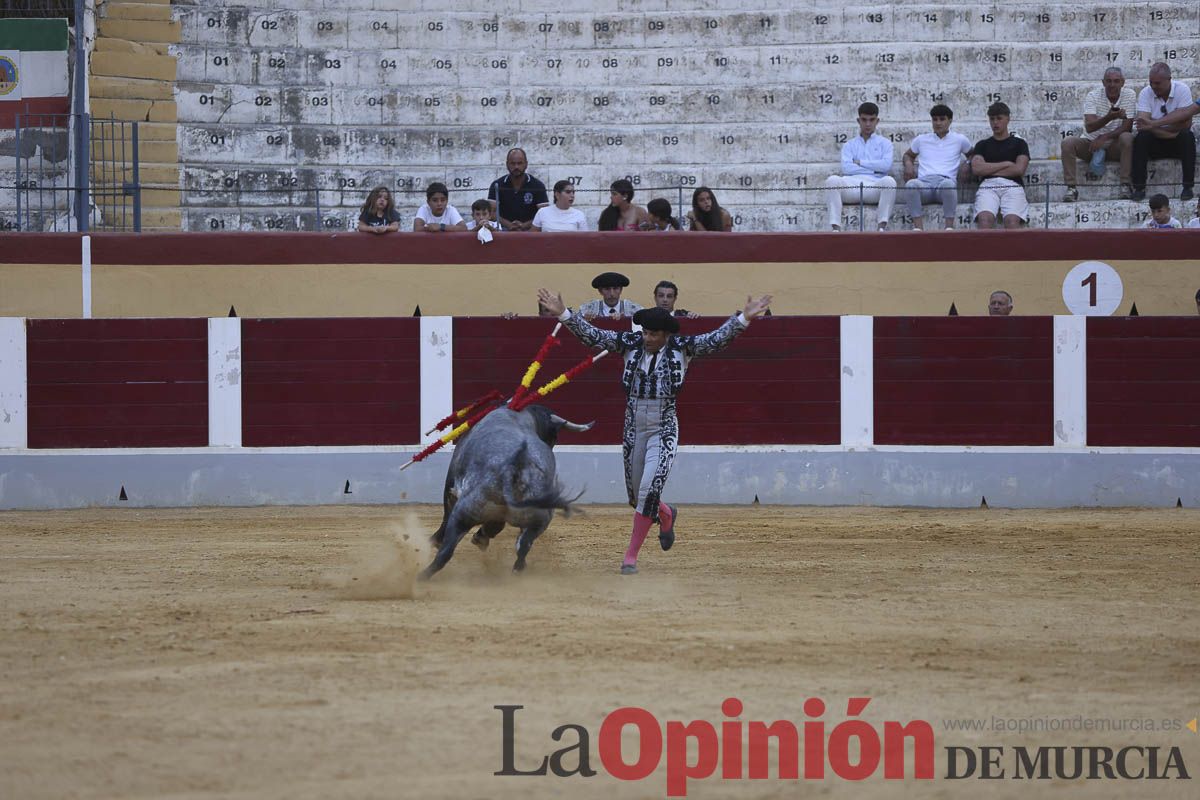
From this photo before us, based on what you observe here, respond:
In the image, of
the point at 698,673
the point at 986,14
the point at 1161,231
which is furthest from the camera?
the point at 986,14

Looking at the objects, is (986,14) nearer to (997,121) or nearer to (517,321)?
(997,121)

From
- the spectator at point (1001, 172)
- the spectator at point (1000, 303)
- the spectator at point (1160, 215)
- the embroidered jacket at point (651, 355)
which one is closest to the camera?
the embroidered jacket at point (651, 355)

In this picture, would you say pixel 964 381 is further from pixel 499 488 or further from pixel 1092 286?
pixel 499 488

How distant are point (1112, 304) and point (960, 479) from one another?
77.6 inches

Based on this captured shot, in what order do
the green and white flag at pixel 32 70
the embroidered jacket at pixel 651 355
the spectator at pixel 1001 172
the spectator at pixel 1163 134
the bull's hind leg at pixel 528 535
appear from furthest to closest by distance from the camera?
the green and white flag at pixel 32 70 → the spectator at pixel 1163 134 → the spectator at pixel 1001 172 → the embroidered jacket at pixel 651 355 → the bull's hind leg at pixel 528 535

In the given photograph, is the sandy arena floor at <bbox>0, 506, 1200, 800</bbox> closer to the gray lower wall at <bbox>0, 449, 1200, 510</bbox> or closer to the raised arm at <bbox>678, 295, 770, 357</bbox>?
the raised arm at <bbox>678, 295, 770, 357</bbox>

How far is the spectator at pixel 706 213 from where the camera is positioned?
1048cm

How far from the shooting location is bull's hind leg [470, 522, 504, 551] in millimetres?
5998

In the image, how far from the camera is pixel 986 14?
12953mm

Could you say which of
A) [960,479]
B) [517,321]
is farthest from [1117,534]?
[517,321]

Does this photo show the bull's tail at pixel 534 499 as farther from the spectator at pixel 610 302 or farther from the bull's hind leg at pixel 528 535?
the spectator at pixel 610 302

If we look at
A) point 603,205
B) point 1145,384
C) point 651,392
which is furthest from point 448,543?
point 603,205

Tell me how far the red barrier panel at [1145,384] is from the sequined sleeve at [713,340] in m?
4.14

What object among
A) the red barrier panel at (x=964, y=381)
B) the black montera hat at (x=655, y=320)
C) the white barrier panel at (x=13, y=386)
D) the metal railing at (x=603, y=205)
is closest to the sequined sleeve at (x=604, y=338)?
the black montera hat at (x=655, y=320)
